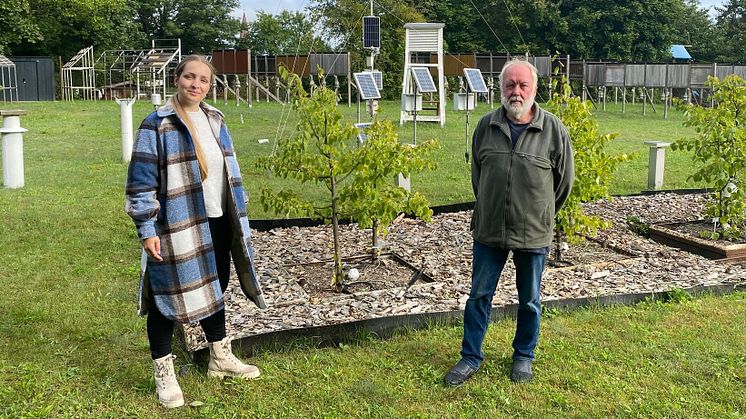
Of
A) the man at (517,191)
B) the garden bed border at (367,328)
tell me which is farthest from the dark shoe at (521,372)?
the garden bed border at (367,328)

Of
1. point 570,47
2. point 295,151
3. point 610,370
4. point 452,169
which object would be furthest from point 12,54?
point 610,370

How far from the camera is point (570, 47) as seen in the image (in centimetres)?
3997

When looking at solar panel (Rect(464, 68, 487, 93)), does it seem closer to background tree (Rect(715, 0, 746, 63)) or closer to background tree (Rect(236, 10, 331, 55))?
background tree (Rect(236, 10, 331, 55))

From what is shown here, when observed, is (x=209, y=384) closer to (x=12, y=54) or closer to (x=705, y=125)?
(x=705, y=125)

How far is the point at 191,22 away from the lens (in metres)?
44.4

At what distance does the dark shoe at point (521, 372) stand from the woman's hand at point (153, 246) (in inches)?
74.8

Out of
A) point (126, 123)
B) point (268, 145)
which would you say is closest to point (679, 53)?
point (268, 145)

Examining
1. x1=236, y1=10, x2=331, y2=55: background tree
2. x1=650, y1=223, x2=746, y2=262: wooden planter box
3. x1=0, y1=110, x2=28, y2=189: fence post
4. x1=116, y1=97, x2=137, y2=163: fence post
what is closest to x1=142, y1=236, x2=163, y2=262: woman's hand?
x1=650, y1=223, x2=746, y2=262: wooden planter box

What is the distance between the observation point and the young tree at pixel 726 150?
693 cm

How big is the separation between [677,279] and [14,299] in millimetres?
4846

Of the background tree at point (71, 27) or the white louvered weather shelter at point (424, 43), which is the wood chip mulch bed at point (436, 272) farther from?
the background tree at point (71, 27)

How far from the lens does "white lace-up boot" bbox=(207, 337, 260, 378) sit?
4.05m

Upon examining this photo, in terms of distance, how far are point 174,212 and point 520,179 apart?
1.66 meters

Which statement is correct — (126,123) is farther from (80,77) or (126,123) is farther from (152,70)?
(80,77)
